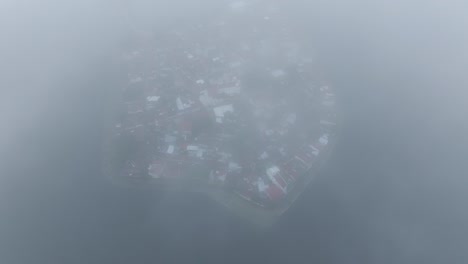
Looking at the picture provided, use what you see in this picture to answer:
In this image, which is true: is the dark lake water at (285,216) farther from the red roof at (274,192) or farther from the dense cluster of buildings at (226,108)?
the dense cluster of buildings at (226,108)

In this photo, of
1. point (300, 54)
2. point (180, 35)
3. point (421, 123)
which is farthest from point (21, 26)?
point (421, 123)

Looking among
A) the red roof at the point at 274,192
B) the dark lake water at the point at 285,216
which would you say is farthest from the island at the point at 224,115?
the dark lake water at the point at 285,216

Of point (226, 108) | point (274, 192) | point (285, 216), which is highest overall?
point (226, 108)

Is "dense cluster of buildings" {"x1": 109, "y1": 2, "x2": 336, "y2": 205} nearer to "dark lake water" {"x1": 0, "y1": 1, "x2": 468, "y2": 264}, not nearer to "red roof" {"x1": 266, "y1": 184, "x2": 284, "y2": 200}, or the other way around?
"red roof" {"x1": 266, "y1": 184, "x2": 284, "y2": 200}

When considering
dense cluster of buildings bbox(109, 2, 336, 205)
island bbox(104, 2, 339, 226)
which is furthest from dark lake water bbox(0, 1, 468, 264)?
dense cluster of buildings bbox(109, 2, 336, 205)

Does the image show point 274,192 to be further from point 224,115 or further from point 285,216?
point 224,115

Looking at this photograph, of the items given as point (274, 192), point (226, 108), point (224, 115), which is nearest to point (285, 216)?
point (274, 192)
